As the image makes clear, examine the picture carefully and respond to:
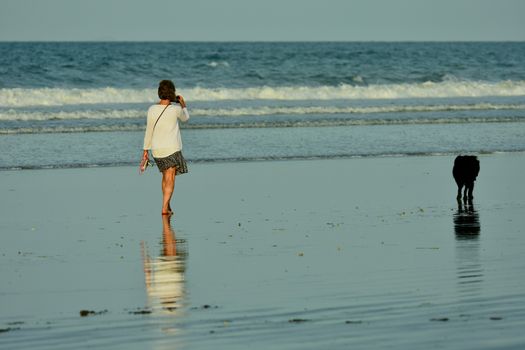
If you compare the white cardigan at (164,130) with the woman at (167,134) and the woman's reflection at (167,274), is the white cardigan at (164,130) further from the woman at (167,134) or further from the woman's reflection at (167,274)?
the woman's reflection at (167,274)

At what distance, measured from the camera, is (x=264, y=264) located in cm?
826

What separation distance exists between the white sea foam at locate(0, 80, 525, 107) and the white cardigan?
22.4m

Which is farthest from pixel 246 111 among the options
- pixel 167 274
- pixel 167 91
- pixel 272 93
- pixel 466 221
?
pixel 167 274

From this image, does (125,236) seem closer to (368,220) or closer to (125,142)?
(368,220)

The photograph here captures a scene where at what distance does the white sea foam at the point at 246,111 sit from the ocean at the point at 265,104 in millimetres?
39

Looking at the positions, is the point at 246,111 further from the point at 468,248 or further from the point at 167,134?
the point at 468,248

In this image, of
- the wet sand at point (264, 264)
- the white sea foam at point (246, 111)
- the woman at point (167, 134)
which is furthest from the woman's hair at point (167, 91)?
the white sea foam at point (246, 111)

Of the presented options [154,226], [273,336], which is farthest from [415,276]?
[154,226]

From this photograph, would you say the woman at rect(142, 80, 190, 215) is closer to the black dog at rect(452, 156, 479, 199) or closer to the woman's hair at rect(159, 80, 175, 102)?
the woman's hair at rect(159, 80, 175, 102)

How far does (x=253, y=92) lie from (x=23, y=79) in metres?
9.36

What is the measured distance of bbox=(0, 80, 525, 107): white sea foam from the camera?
3481 centimetres

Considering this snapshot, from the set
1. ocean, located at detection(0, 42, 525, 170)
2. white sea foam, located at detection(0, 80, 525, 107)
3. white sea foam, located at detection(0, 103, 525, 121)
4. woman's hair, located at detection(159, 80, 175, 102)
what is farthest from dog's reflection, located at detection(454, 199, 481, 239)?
white sea foam, located at detection(0, 80, 525, 107)

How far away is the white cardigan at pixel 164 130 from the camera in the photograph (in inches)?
456

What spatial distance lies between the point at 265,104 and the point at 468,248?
969 inches
